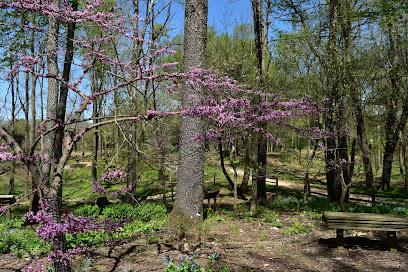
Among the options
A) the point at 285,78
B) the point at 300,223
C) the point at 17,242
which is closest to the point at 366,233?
the point at 300,223

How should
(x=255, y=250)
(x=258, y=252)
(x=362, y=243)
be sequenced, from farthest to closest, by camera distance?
(x=362, y=243) < (x=255, y=250) < (x=258, y=252)

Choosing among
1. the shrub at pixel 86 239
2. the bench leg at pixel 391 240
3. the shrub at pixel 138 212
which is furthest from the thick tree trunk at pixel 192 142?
the bench leg at pixel 391 240

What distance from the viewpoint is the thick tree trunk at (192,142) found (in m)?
Answer: 8.49

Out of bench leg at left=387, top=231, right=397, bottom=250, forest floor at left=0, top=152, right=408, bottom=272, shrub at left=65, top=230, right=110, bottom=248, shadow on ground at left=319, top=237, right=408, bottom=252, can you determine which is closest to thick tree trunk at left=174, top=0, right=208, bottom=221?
forest floor at left=0, top=152, right=408, bottom=272

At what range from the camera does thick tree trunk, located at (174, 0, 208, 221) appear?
849 cm

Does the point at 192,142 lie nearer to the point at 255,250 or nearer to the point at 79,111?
the point at 255,250

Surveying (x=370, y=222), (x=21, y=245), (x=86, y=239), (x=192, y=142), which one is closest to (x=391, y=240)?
(x=370, y=222)

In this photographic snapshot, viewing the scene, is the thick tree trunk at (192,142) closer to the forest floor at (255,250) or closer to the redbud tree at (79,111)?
the forest floor at (255,250)

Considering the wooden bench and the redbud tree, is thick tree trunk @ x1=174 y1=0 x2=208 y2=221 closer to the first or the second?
the wooden bench

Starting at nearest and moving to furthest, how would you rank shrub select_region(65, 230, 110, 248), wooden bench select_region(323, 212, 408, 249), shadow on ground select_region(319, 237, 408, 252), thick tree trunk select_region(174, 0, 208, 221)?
wooden bench select_region(323, 212, 408, 249), shadow on ground select_region(319, 237, 408, 252), shrub select_region(65, 230, 110, 248), thick tree trunk select_region(174, 0, 208, 221)

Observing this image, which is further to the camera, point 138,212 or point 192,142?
point 138,212

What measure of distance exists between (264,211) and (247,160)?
11.8 feet

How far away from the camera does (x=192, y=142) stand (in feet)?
28.1

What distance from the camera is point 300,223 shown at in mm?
9961
